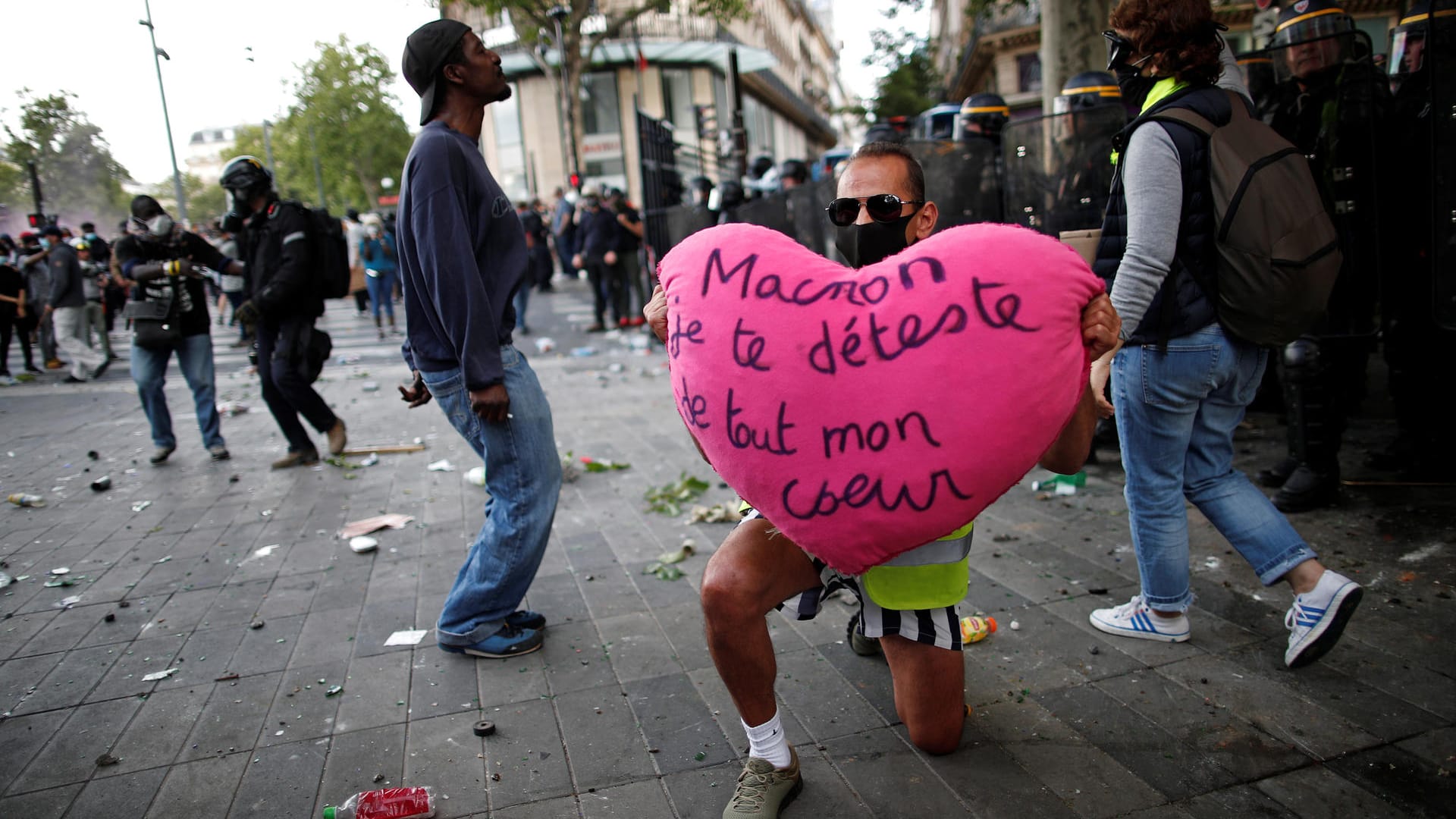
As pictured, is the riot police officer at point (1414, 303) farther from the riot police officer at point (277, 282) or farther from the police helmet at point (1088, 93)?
the riot police officer at point (277, 282)

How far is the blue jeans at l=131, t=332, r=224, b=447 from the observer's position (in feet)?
20.3

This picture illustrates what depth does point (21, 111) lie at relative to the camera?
15.6 ft

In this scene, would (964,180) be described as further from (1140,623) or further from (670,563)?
(1140,623)

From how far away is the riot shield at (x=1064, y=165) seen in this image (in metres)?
5.22

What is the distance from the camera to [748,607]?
213cm

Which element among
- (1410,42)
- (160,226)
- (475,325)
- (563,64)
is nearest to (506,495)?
(475,325)

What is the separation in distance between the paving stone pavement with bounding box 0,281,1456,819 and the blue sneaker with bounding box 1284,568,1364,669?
0.31 ft

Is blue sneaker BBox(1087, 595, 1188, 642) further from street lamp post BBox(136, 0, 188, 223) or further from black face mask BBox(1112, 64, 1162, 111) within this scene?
street lamp post BBox(136, 0, 188, 223)

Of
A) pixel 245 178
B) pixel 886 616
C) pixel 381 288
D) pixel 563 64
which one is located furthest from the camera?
pixel 563 64

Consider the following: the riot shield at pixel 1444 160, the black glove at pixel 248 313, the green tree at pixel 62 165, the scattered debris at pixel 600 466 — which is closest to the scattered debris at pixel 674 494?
the scattered debris at pixel 600 466

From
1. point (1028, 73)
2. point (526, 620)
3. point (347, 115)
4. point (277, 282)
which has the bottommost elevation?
point (526, 620)

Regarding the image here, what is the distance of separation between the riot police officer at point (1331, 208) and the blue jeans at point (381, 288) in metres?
13.6

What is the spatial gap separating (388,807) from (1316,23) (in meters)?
5.44

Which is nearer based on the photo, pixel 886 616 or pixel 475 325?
pixel 886 616
